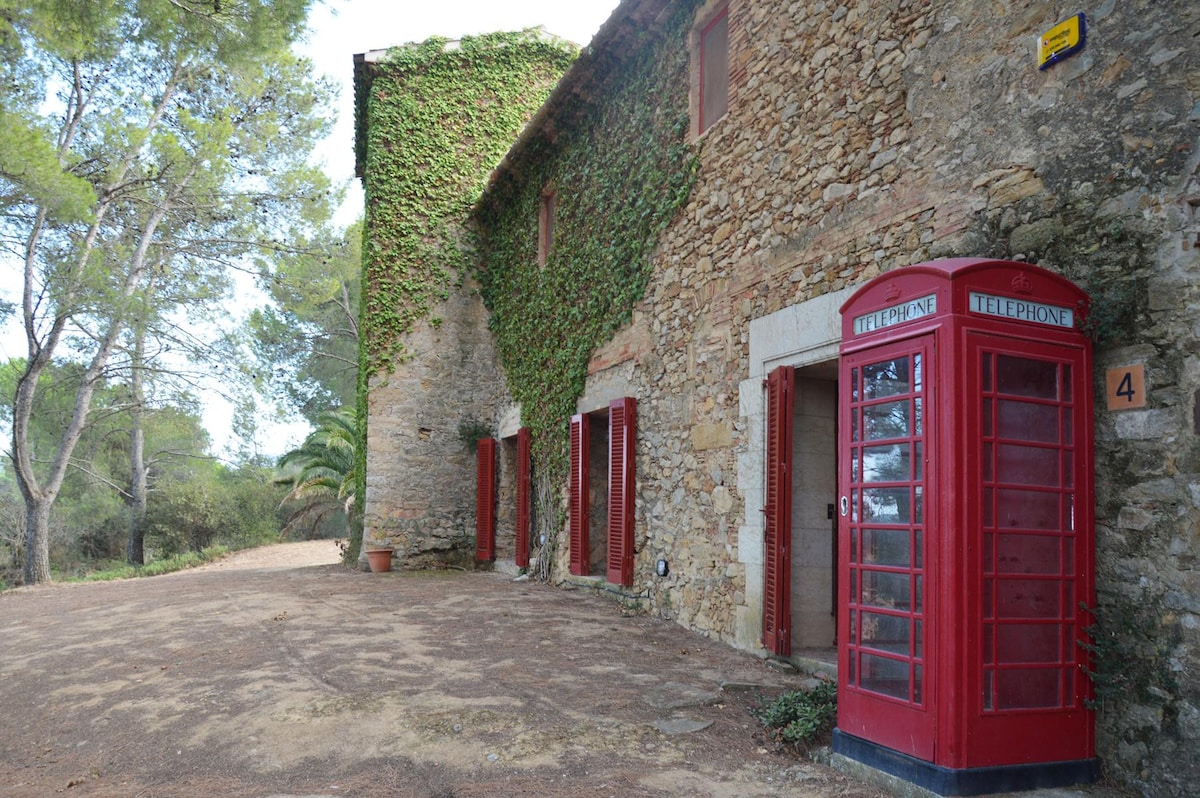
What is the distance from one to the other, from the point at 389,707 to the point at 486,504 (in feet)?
27.4

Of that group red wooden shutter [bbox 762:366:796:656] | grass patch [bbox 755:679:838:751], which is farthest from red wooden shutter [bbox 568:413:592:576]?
grass patch [bbox 755:679:838:751]

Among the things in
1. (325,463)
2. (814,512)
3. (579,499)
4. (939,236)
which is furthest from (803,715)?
(325,463)

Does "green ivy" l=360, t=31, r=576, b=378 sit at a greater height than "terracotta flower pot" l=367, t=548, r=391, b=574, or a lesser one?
greater

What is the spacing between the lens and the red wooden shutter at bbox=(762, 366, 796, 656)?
19.7 ft

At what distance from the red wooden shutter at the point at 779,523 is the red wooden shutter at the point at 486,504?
7.64 metres

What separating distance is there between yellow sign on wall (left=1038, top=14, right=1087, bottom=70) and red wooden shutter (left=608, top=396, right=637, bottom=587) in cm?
504

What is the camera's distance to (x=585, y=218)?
398 inches

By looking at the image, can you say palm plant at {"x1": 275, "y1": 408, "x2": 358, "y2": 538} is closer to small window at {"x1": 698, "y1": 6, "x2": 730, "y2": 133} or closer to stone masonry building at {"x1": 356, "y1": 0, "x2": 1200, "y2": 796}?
stone masonry building at {"x1": 356, "y1": 0, "x2": 1200, "y2": 796}

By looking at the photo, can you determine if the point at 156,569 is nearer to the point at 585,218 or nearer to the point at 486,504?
the point at 486,504

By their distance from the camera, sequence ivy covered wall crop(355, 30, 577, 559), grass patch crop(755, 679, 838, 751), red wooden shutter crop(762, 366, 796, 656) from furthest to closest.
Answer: ivy covered wall crop(355, 30, 577, 559), red wooden shutter crop(762, 366, 796, 656), grass patch crop(755, 679, 838, 751)

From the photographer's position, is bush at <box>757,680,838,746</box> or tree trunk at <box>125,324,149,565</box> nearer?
bush at <box>757,680,838,746</box>

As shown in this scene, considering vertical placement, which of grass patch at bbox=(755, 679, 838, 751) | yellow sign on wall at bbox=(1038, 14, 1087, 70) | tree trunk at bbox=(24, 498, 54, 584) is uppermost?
Result: yellow sign on wall at bbox=(1038, 14, 1087, 70)

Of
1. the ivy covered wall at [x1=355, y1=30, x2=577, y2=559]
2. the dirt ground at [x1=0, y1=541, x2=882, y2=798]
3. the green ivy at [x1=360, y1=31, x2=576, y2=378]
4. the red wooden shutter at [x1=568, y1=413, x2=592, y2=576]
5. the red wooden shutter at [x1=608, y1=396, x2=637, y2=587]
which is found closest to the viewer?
the dirt ground at [x1=0, y1=541, x2=882, y2=798]

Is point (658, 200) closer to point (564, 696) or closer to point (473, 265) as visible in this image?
point (564, 696)
